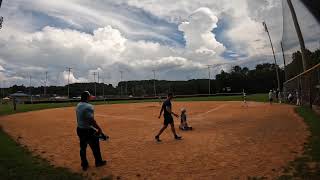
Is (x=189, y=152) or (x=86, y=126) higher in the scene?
(x=86, y=126)

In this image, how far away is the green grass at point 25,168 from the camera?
10.4m

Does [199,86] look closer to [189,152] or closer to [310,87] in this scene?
[310,87]

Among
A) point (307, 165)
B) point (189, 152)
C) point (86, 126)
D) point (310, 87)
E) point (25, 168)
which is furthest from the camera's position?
point (310, 87)

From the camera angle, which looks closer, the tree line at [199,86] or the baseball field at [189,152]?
the baseball field at [189,152]

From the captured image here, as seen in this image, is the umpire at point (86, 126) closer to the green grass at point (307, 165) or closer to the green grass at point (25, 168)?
the green grass at point (25, 168)

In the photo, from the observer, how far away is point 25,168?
37.0ft

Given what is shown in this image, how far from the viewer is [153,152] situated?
1326 cm

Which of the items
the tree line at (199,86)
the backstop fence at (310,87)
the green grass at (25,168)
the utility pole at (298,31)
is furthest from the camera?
the tree line at (199,86)

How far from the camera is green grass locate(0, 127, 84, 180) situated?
10381 millimetres

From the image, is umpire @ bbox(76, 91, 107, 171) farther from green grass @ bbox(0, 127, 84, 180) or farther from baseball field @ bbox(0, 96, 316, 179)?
green grass @ bbox(0, 127, 84, 180)

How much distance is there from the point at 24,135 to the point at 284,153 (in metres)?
11.4

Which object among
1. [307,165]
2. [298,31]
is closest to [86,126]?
[307,165]

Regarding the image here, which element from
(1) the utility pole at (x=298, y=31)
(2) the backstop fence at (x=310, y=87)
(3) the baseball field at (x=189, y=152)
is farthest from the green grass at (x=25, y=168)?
(1) the utility pole at (x=298, y=31)

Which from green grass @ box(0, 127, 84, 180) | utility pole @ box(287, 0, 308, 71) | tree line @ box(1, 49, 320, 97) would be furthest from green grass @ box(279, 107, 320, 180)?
tree line @ box(1, 49, 320, 97)
